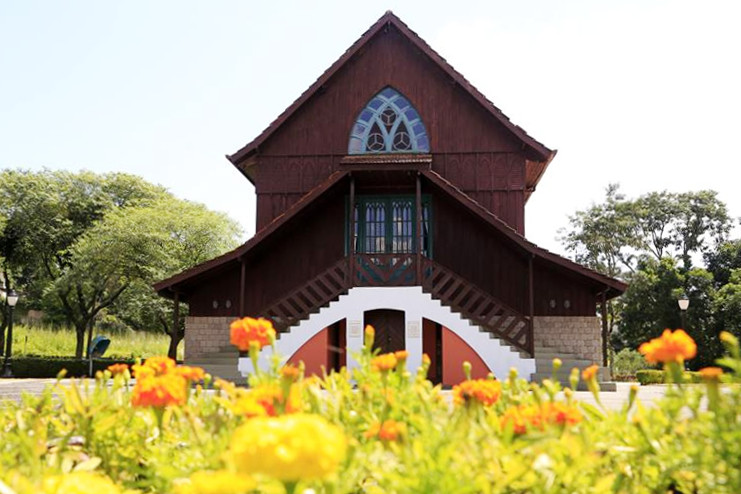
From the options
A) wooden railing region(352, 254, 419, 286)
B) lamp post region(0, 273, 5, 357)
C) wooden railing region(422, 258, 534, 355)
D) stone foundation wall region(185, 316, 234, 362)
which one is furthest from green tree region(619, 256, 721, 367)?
lamp post region(0, 273, 5, 357)

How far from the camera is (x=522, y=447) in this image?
231 cm

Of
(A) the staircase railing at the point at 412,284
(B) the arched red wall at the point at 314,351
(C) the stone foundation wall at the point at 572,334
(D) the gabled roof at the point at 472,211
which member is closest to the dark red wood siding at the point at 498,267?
(C) the stone foundation wall at the point at 572,334

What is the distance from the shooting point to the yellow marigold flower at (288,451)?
139cm

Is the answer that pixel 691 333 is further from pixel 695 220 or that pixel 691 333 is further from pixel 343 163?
pixel 343 163

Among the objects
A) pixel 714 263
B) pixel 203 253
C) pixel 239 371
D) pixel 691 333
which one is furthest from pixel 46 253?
pixel 714 263

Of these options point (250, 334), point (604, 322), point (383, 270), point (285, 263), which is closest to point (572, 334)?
point (604, 322)

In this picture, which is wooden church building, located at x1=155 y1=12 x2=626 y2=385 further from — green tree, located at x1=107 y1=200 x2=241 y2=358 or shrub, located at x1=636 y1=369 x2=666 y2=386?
green tree, located at x1=107 y1=200 x2=241 y2=358

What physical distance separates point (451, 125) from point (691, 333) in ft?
62.9

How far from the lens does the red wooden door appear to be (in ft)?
52.1

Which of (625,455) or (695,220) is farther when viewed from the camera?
(695,220)

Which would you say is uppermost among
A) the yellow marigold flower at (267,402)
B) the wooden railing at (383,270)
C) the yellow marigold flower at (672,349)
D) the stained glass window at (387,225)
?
the stained glass window at (387,225)

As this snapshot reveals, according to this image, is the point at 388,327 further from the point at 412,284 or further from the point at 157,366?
the point at 157,366

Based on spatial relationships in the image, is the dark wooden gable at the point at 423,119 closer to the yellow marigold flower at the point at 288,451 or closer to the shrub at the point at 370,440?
the shrub at the point at 370,440

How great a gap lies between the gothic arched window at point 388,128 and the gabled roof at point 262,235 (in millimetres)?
2157
